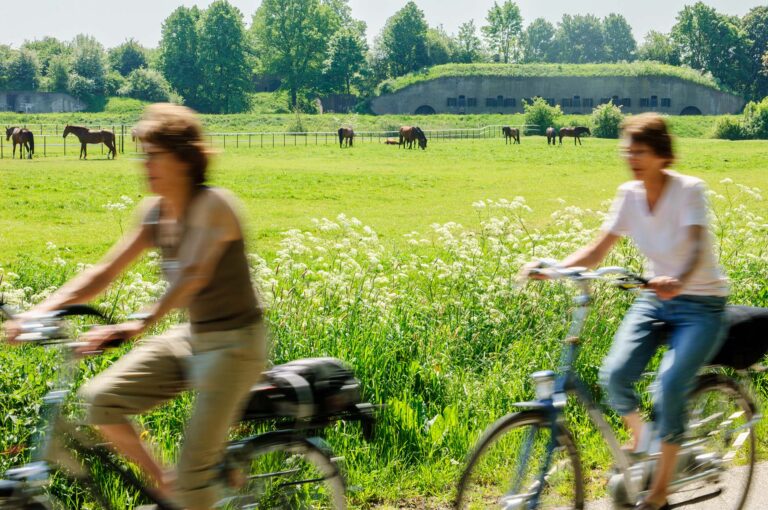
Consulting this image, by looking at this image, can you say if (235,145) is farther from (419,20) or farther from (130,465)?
(419,20)

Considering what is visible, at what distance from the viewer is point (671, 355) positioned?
3.78m

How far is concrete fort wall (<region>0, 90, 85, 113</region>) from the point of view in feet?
301

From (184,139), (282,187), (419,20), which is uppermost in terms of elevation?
(419,20)

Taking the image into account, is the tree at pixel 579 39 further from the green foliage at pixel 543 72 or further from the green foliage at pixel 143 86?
the green foliage at pixel 143 86

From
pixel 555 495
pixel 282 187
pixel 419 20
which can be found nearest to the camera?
pixel 555 495

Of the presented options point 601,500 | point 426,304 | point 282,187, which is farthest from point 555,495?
point 282,187

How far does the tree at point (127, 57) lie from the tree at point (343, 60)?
25.0m

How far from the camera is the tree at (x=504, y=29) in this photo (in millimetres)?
122750

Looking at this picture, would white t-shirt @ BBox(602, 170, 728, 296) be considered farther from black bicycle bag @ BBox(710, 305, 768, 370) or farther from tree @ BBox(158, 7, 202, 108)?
tree @ BBox(158, 7, 202, 108)

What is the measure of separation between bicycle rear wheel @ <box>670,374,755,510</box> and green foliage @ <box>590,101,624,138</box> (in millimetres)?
61424

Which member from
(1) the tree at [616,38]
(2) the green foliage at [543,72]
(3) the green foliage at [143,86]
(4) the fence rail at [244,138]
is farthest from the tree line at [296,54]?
(1) the tree at [616,38]

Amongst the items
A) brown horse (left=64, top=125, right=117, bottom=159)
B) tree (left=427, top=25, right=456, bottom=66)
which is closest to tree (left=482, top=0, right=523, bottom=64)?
tree (left=427, top=25, right=456, bottom=66)

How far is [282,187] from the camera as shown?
82.9 feet

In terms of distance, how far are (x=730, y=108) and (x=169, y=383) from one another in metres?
100
